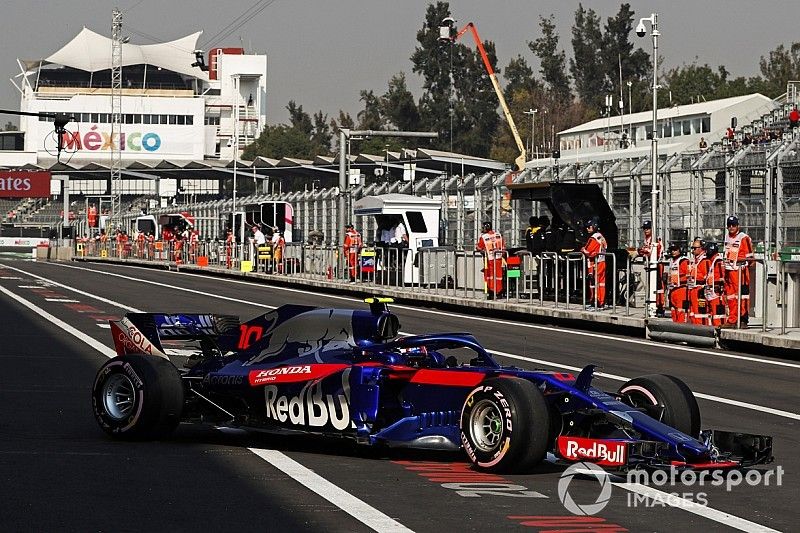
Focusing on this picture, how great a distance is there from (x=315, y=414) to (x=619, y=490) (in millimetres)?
2728

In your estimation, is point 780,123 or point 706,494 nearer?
point 706,494

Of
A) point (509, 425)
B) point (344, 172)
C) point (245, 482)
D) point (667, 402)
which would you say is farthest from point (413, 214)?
point (245, 482)

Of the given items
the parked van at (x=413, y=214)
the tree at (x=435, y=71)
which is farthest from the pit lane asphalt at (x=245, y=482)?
the tree at (x=435, y=71)

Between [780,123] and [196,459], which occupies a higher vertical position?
[780,123]

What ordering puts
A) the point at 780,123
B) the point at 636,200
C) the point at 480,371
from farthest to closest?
the point at 780,123 < the point at 636,200 < the point at 480,371

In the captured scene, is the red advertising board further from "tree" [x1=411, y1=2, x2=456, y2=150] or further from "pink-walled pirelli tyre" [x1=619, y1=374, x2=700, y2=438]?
"pink-walled pirelli tyre" [x1=619, y1=374, x2=700, y2=438]

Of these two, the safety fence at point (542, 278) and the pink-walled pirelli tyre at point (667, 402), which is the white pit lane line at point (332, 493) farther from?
the safety fence at point (542, 278)

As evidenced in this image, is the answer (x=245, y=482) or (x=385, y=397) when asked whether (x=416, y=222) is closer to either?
(x=385, y=397)

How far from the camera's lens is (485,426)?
1030 centimetres

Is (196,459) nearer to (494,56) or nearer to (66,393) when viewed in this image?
(66,393)

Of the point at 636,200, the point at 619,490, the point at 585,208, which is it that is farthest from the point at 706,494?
the point at 636,200

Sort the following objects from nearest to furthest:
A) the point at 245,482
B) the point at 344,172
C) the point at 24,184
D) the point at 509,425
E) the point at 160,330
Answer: the point at 245,482, the point at 509,425, the point at 160,330, the point at 344,172, the point at 24,184

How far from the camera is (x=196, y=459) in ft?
36.0

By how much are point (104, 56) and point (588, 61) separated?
201ft
